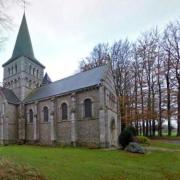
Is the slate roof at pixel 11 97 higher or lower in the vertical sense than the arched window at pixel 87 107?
higher

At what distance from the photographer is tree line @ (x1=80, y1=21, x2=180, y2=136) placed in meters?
33.2

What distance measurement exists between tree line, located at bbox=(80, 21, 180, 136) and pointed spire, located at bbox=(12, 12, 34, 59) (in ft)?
40.8

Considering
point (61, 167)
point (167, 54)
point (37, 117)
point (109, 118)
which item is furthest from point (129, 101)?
point (61, 167)

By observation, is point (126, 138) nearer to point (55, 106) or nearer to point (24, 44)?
point (55, 106)

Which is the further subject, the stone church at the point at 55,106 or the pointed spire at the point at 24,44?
the pointed spire at the point at 24,44

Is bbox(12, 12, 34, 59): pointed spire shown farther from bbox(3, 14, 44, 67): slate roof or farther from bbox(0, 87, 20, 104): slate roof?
bbox(0, 87, 20, 104): slate roof

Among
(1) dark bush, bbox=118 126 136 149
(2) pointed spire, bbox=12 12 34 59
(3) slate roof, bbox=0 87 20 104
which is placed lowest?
(1) dark bush, bbox=118 126 136 149

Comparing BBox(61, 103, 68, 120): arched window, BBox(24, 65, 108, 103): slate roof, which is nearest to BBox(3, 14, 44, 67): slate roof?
BBox(24, 65, 108, 103): slate roof

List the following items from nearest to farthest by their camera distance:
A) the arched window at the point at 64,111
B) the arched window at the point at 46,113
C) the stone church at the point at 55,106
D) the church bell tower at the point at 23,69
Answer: the stone church at the point at 55,106 < the arched window at the point at 64,111 < the arched window at the point at 46,113 < the church bell tower at the point at 23,69

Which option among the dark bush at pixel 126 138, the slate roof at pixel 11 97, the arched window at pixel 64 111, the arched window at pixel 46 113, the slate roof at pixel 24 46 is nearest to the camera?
the dark bush at pixel 126 138

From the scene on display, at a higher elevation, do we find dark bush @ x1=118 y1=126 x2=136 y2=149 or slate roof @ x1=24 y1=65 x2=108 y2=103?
slate roof @ x1=24 y1=65 x2=108 y2=103

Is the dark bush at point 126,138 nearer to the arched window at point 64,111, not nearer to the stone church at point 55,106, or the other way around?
the stone church at point 55,106

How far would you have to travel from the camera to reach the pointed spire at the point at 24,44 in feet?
130

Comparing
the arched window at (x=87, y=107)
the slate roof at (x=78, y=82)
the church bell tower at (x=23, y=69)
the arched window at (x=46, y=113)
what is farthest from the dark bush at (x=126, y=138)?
the church bell tower at (x=23, y=69)
